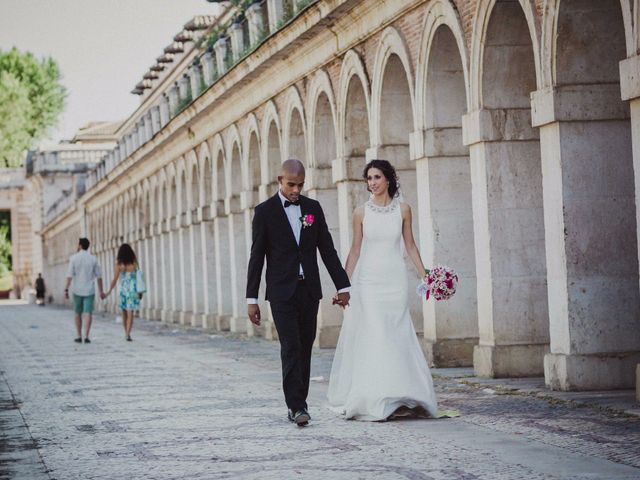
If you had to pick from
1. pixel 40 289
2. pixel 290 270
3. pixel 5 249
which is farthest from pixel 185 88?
pixel 5 249

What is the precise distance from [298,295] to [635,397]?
124 inches

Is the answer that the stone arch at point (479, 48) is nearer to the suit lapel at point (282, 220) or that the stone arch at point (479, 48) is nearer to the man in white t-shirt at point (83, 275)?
the suit lapel at point (282, 220)

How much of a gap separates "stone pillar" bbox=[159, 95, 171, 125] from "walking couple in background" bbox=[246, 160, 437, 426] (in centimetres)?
2776

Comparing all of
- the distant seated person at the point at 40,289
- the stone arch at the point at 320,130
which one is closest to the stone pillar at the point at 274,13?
the stone arch at the point at 320,130

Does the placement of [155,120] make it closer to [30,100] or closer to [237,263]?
[237,263]

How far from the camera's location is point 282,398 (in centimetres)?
1404

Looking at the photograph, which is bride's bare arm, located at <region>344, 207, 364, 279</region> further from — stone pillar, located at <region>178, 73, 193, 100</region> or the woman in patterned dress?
stone pillar, located at <region>178, 73, 193, 100</region>

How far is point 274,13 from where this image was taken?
2583 centimetres

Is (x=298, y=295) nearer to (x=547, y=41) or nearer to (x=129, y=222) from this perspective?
(x=547, y=41)

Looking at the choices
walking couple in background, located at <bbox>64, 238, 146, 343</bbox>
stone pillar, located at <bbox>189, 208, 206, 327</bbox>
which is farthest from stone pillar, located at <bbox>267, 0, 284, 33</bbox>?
stone pillar, located at <bbox>189, 208, 206, 327</bbox>

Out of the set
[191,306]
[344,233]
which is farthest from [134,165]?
[344,233]

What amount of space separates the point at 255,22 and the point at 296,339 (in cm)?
1669

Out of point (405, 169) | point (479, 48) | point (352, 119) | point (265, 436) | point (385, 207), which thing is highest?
point (352, 119)

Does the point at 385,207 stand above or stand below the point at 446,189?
below
